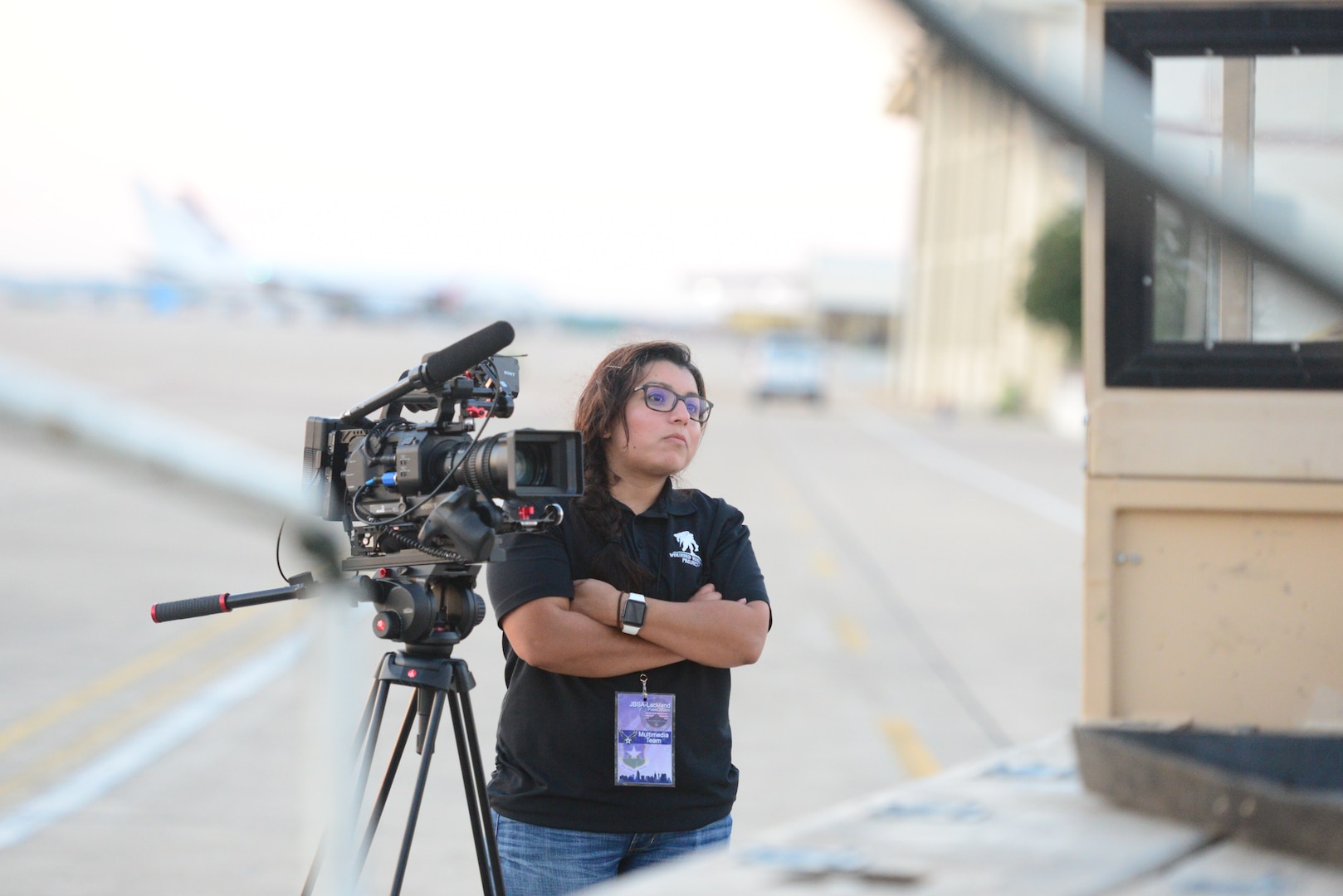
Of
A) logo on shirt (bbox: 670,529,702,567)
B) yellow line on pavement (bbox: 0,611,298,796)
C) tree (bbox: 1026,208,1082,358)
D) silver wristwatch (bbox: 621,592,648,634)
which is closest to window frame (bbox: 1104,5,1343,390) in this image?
logo on shirt (bbox: 670,529,702,567)

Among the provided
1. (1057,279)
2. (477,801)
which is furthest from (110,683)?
(1057,279)

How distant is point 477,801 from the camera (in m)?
2.81

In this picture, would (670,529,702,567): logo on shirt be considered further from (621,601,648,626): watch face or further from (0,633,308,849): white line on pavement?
(0,633,308,849): white line on pavement

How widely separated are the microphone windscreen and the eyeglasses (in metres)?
0.54

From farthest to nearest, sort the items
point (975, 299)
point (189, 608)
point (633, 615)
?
point (975, 299) < point (633, 615) < point (189, 608)

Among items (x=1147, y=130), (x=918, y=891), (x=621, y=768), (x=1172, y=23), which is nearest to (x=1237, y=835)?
(x=918, y=891)

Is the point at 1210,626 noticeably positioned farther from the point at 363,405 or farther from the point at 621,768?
the point at 363,405

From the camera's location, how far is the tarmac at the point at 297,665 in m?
3.58

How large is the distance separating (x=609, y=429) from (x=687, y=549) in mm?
315

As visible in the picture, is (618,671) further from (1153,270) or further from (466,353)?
(1153,270)

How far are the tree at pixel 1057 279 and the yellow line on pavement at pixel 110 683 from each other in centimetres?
3112

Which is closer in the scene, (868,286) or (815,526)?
(815,526)

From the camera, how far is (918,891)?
140 centimetres

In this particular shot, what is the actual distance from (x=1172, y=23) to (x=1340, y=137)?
458 mm
